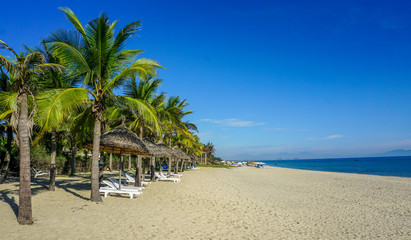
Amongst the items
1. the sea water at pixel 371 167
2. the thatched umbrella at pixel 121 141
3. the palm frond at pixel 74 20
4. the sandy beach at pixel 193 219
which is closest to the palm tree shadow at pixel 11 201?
the sandy beach at pixel 193 219

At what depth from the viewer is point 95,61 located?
7805mm

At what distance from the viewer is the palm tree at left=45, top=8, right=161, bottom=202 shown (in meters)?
7.21

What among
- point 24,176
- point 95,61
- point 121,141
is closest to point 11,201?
point 24,176

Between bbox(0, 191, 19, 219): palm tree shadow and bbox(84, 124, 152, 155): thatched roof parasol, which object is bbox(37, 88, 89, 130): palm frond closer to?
bbox(84, 124, 152, 155): thatched roof parasol

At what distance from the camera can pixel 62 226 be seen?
537 cm

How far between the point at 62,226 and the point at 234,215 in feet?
14.7

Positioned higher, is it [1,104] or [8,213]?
[1,104]

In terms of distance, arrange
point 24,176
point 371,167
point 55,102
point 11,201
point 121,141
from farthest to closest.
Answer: point 371,167
point 121,141
point 11,201
point 55,102
point 24,176

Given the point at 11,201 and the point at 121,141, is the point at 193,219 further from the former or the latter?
the point at 11,201

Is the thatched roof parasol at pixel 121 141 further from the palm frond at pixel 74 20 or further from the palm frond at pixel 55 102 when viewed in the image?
the palm frond at pixel 74 20

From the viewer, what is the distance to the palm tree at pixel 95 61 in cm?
721

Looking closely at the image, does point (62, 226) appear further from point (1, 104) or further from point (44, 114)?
point (1, 104)

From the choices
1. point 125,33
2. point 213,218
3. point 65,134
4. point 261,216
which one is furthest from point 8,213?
point 65,134

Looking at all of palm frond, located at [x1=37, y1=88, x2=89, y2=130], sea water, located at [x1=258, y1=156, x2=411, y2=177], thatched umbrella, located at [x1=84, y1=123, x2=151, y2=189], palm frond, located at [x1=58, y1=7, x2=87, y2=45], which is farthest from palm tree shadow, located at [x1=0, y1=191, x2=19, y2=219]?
sea water, located at [x1=258, y1=156, x2=411, y2=177]
